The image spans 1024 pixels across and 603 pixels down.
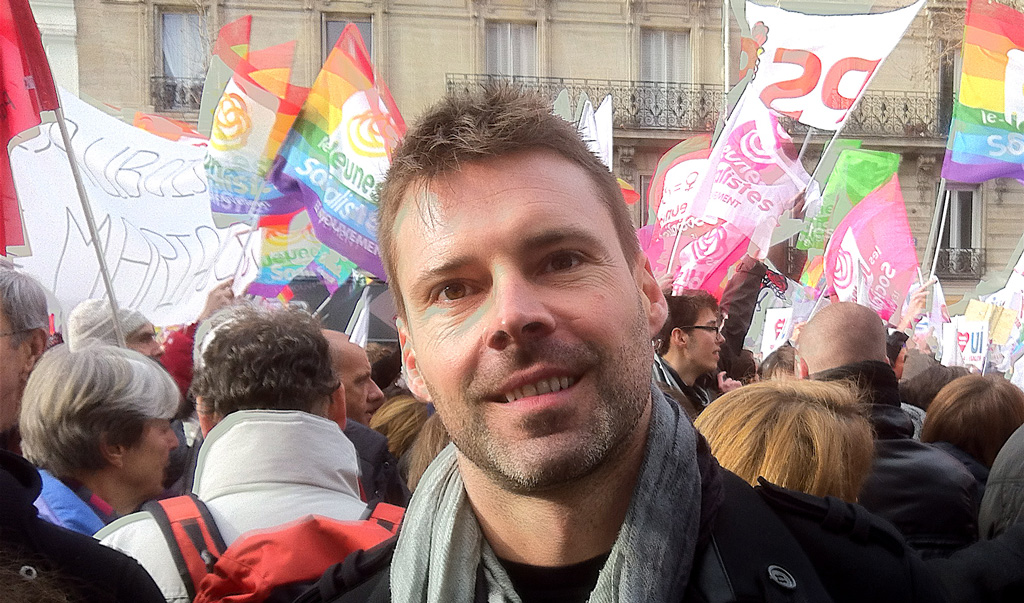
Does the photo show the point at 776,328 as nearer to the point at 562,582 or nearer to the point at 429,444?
the point at 429,444

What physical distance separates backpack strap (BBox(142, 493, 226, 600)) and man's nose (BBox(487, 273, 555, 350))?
1.02m

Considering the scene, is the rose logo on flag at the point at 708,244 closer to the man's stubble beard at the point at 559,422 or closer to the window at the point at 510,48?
the man's stubble beard at the point at 559,422

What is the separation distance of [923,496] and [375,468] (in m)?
1.82

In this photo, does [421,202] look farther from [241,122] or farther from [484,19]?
[484,19]

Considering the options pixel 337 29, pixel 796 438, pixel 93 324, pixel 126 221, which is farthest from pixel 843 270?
pixel 337 29

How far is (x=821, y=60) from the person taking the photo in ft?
23.4

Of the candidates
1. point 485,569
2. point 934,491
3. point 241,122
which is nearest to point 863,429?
point 934,491

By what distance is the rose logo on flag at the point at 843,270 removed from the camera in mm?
9219

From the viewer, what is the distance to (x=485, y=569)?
144 cm

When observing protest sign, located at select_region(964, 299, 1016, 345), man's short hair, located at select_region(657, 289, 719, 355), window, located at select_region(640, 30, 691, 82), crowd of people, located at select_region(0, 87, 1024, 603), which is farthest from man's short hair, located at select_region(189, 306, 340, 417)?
window, located at select_region(640, 30, 691, 82)

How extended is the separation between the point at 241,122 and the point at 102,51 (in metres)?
13.9

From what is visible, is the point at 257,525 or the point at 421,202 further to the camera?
the point at 257,525

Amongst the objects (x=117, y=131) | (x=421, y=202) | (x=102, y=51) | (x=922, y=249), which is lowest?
(x=922, y=249)

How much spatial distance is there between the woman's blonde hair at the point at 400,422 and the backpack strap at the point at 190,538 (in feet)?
5.88
